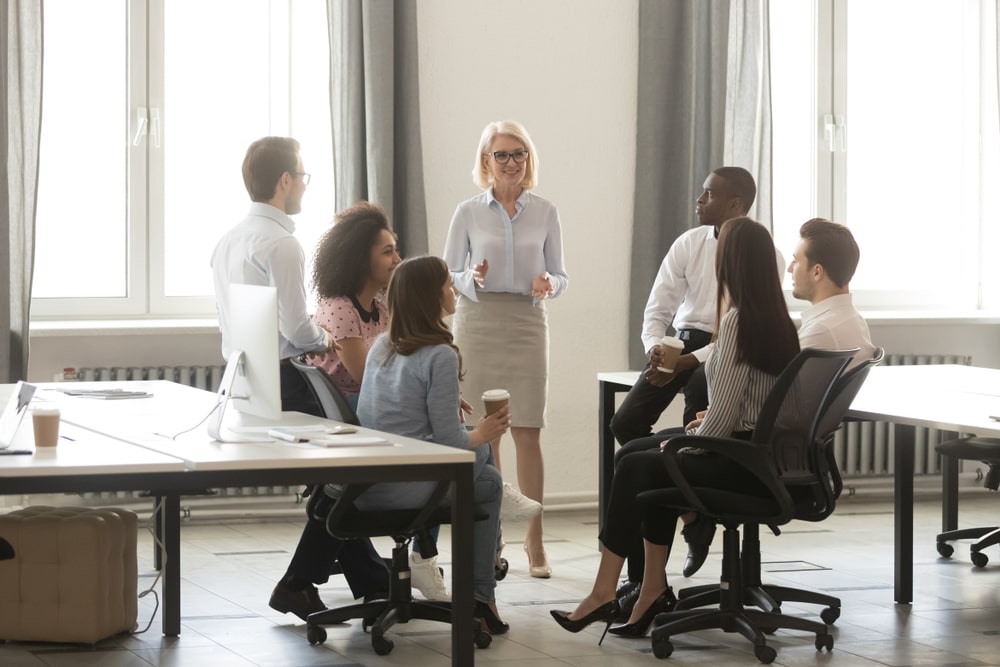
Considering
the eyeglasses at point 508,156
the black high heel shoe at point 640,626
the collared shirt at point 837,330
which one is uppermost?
the eyeglasses at point 508,156

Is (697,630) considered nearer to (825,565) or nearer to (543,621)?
(543,621)

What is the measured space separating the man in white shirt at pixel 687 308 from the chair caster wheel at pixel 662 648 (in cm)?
92

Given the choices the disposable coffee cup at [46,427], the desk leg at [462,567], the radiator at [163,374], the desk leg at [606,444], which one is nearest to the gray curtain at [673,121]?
the desk leg at [606,444]

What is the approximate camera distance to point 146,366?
18.7 ft

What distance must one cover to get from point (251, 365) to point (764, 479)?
1373mm

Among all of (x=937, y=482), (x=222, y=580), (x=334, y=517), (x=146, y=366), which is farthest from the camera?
(x=937, y=482)

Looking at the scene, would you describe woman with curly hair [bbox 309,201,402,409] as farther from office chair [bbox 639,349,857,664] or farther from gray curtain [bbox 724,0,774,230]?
gray curtain [bbox 724,0,774,230]

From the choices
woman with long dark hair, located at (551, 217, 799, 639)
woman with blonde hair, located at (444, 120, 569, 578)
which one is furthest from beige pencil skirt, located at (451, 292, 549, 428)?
woman with long dark hair, located at (551, 217, 799, 639)

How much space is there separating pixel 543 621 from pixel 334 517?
3.12 feet

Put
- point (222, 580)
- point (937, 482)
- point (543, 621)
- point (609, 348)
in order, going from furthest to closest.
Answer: point (937, 482) < point (609, 348) < point (222, 580) < point (543, 621)

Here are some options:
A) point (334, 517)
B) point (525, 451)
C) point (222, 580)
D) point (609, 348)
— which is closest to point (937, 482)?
point (609, 348)

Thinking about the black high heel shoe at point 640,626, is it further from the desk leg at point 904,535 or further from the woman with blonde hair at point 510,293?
the woman with blonde hair at point 510,293

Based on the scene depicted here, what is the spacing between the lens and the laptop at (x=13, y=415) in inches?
117

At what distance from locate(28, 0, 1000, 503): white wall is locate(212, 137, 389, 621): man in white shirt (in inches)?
70.7
